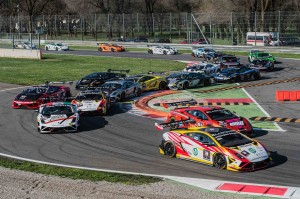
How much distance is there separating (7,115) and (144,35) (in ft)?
178

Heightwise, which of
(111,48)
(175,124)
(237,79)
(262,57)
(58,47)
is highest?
(58,47)

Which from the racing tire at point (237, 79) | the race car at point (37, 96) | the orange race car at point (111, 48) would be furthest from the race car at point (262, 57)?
the orange race car at point (111, 48)

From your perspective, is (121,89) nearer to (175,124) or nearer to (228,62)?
(175,124)

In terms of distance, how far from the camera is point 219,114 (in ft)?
84.2

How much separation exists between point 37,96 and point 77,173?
16387mm

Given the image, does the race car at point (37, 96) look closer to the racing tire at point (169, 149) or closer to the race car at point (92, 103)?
the race car at point (92, 103)

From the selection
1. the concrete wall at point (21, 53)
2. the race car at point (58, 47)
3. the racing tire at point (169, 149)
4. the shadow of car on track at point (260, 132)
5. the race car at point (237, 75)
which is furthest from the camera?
the race car at point (58, 47)

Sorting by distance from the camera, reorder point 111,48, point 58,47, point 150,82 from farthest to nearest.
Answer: point 58,47 < point 111,48 < point 150,82

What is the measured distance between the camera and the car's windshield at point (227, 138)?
20.2m

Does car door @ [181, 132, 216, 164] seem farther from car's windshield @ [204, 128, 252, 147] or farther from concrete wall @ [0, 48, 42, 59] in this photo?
concrete wall @ [0, 48, 42, 59]

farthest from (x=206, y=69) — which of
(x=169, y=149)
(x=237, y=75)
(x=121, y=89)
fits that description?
(x=169, y=149)

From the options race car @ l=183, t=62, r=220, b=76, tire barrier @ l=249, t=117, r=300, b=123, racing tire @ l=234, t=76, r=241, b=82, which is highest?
race car @ l=183, t=62, r=220, b=76

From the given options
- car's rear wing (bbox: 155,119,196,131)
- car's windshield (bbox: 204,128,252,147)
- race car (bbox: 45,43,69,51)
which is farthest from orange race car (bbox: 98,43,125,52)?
car's windshield (bbox: 204,128,252,147)

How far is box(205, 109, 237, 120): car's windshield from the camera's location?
25.3m
